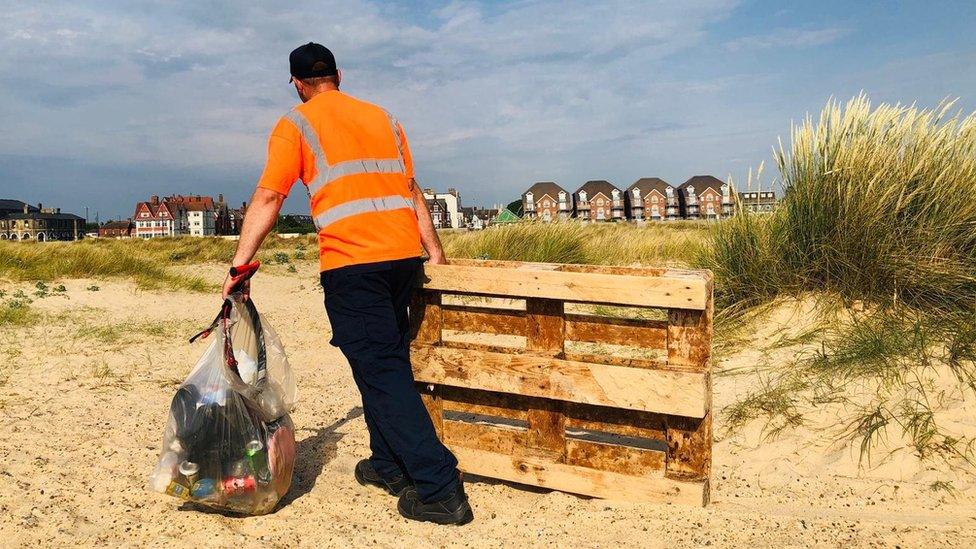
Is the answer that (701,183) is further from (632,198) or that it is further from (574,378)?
(574,378)

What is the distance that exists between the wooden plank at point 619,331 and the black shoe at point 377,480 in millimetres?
1143

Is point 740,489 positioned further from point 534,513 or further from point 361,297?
point 361,297

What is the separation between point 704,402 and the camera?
10.4 feet

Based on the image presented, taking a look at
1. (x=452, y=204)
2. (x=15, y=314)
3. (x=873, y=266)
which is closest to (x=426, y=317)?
(x=873, y=266)

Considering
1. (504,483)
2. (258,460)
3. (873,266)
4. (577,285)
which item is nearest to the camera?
(258,460)

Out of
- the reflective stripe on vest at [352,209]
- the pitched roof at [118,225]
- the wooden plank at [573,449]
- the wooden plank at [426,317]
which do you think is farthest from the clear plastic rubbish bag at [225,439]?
the pitched roof at [118,225]

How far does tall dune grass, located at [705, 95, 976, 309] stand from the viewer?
5309 mm

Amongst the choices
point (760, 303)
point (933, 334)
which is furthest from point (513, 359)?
point (760, 303)

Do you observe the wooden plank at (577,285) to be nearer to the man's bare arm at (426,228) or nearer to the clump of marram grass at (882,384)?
the man's bare arm at (426,228)

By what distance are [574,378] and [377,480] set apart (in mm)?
1221

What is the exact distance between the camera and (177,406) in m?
3.20

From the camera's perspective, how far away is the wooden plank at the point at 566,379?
319 cm

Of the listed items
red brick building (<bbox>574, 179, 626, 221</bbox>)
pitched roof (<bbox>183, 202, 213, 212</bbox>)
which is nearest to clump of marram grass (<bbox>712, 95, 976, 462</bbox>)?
red brick building (<bbox>574, 179, 626, 221</bbox>)

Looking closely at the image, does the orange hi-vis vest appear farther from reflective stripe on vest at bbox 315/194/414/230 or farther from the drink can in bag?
the drink can in bag
